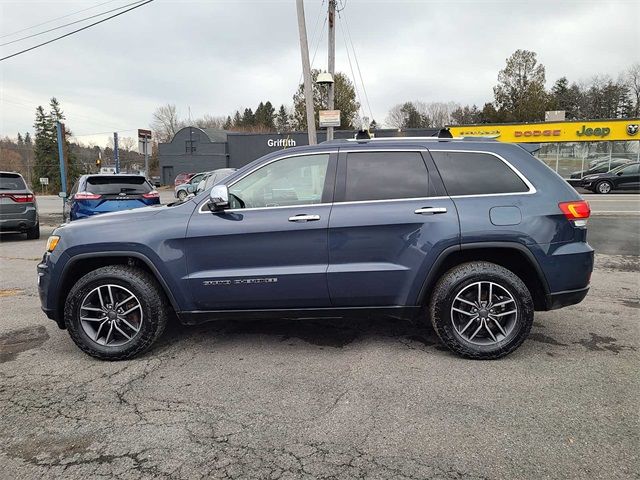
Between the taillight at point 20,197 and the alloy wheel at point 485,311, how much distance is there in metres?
10.5

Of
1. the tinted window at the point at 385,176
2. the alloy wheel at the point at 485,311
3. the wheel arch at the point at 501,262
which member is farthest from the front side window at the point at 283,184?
the alloy wheel at the point at 485,311

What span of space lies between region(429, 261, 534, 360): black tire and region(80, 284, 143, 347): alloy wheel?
2547 mm

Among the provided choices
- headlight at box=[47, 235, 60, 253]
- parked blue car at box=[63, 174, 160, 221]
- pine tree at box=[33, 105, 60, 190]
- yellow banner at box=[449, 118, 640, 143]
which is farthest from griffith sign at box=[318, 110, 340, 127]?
pine tree at box=[33, 105, 60, 190]

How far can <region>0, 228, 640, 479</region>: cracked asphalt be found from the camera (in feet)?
7.92

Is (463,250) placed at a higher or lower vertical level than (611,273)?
higher

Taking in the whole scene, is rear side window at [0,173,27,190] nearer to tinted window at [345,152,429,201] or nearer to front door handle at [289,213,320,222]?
front door handle at [289,213,320,222]

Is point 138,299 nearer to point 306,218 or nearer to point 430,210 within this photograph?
point 306,218

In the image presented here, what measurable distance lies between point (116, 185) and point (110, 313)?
5849 mm

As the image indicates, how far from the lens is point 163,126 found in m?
85.1

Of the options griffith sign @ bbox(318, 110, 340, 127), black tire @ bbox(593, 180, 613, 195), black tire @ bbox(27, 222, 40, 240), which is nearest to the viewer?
black tire @ bbox(27, 222, 40, 240)

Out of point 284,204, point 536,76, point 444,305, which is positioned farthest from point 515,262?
point 536,76

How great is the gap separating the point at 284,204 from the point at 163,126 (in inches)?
3525

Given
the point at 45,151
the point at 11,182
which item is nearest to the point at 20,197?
the point at 11,182

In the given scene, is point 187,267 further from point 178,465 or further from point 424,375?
point 424,375
